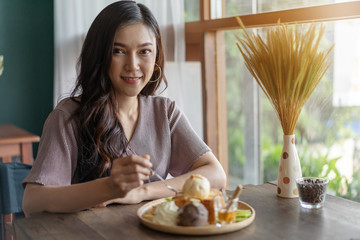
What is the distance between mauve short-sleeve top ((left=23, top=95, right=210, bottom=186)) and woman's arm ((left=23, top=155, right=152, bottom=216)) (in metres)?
0.10

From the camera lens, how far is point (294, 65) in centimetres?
168

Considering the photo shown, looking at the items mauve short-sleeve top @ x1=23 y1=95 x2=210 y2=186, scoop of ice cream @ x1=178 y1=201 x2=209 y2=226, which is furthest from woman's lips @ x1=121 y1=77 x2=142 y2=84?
scoop of ice cream @ x1=178 y1=201 x2=209 y2=226

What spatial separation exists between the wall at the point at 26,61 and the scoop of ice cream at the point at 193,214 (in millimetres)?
2816

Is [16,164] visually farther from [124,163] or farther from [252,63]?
[252,63]

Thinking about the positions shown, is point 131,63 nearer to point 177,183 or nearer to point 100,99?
point 100,99

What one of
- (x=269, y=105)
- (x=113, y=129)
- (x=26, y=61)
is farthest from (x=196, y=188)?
(x=26, y=61)

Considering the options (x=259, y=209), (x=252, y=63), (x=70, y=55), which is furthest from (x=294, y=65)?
(x=70, y=55)

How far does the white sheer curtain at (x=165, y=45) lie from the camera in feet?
10.5

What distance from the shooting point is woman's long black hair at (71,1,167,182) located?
5.93 ft

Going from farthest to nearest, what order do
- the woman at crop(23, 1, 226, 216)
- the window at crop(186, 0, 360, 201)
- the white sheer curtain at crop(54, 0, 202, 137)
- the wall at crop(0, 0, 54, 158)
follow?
the wall at crop(0, 0, 54, 158), the white sheer curtain at crop(54, 0, 202, 137), the window at crop(186, 0, 360, 201), the woman at crop(23, 1, 226, 216)

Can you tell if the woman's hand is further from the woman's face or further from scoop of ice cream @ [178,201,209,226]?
the woman's face

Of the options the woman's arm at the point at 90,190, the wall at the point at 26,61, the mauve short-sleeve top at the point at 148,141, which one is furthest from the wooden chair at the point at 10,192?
the wall at the point at 26,61

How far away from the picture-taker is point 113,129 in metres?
1.87

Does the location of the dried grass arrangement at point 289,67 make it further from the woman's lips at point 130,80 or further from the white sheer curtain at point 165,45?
the white sheer curtain at point 165,45
